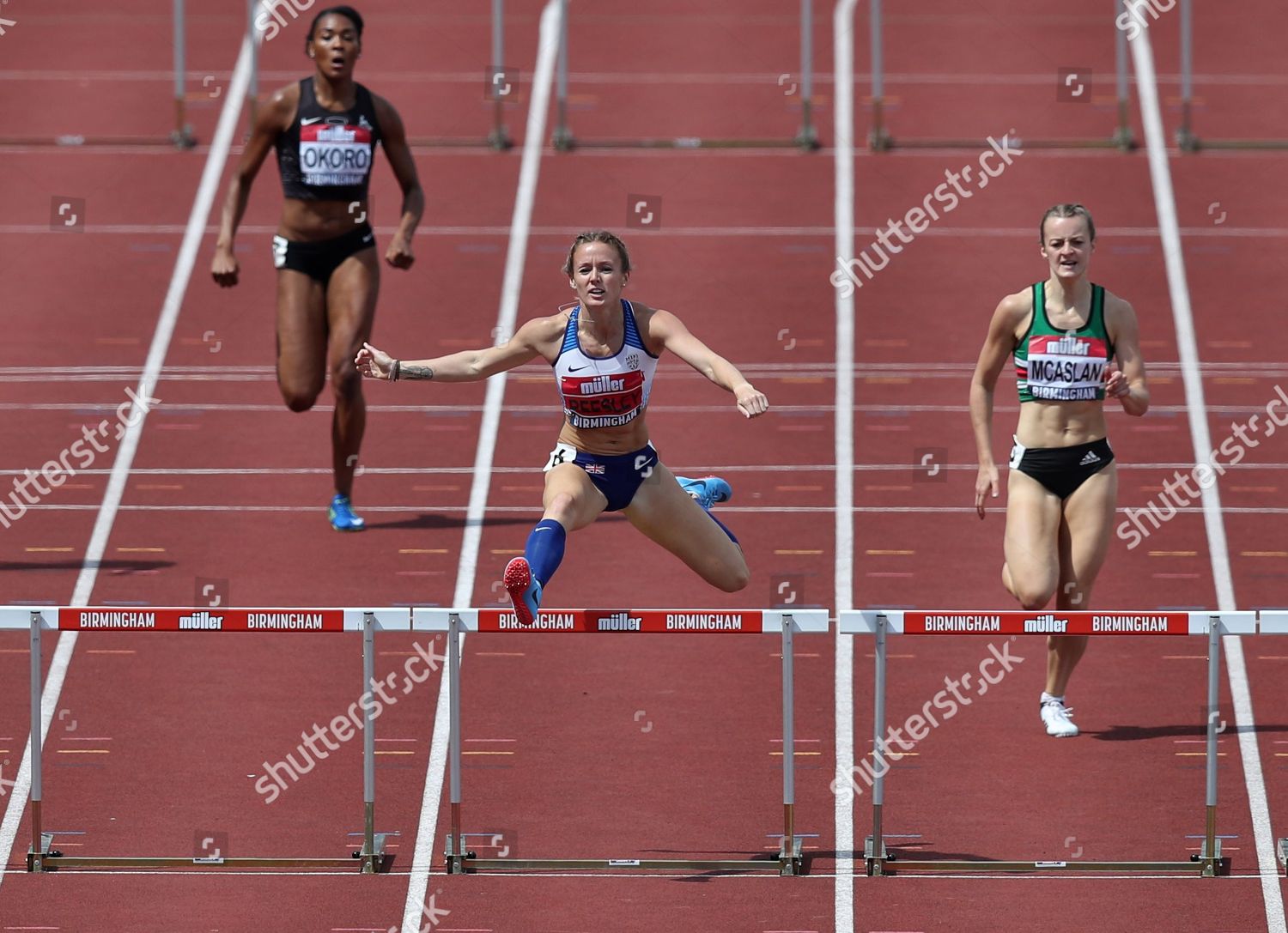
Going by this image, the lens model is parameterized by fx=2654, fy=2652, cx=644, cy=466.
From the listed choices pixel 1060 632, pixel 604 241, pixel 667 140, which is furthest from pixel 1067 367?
pixel 667 140

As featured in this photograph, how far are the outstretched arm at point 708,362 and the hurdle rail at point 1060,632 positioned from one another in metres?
0.95

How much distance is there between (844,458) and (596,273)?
586 cm

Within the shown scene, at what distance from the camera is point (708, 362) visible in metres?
9.88

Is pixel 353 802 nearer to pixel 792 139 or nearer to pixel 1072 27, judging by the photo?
pixel 792 139

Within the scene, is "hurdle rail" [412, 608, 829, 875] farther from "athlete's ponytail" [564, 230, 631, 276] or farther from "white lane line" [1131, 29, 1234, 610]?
"white lane line" [1131, 29, 1234, 610]

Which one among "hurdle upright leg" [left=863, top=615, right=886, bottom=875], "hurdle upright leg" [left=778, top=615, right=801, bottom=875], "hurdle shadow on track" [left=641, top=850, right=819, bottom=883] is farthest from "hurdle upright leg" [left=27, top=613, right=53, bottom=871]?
"hurdle upright leg" [left=863, top=615, right=886, bottom=875]

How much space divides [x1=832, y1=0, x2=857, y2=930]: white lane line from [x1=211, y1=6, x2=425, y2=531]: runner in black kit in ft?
9.08

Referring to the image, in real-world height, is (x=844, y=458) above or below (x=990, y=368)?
above

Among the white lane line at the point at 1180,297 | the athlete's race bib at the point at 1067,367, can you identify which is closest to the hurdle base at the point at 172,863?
the athlete's race bib at the point at 1067,367

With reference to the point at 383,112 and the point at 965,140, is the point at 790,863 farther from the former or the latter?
the point at 965,140

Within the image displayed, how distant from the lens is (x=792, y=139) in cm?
2078

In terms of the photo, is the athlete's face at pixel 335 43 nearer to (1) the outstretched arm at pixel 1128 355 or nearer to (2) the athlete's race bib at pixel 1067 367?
(2) the athlete's race bib at pixel 1067 367

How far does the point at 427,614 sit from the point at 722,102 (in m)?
12.1

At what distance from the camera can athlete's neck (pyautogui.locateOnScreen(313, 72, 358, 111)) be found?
14195 millimetres
